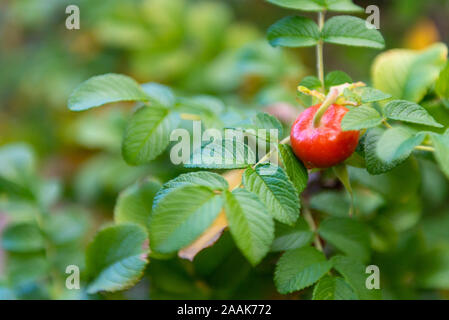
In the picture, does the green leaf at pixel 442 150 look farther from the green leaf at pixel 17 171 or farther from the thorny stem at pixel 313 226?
the green leaf at pixel 17 171

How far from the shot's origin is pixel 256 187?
22.5 inches

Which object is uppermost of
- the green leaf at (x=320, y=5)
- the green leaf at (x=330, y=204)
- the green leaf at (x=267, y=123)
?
the green leaf at (x=320, y=5)

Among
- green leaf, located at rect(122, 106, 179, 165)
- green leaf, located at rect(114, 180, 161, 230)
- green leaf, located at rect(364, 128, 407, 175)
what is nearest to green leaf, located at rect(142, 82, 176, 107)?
green leaf, located at rect(122, 106, 179, 165)

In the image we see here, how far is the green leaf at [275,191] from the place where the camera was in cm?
55

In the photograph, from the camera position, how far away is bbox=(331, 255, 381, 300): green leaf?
2.04ft

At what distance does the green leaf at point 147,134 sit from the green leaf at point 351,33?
0.91 feet

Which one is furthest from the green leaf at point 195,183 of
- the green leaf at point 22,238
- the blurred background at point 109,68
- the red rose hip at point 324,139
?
the green leaf at point 22,238

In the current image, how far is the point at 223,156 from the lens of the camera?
0.60m

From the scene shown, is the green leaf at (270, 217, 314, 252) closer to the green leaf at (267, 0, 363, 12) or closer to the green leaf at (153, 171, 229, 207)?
the green leaf at (153, 171, 229, 207)

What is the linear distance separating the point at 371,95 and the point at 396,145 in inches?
4.2

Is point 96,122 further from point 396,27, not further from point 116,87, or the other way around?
point 396,27

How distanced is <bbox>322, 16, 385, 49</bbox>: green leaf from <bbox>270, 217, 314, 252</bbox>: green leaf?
0.93ft

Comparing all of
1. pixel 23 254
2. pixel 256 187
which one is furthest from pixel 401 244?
pixel 23 254
